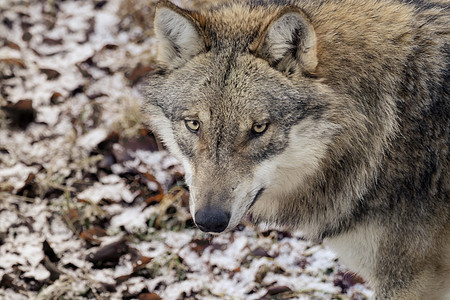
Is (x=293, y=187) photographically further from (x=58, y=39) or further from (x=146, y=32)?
(x=58, y=39)

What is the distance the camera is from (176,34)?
3.46 metres

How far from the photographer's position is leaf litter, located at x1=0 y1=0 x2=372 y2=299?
14.8 ft

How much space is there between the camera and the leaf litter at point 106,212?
4500mm

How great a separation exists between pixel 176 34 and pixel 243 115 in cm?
67

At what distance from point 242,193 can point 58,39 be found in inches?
193

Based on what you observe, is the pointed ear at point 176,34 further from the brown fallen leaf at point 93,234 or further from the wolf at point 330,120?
the brown fallen leaf at point 93,234

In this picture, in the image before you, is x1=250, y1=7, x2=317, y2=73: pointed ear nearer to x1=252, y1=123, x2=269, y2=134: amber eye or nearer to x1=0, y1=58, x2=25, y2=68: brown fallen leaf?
x1=252, y1=123, x2=269, y2=134: amber eye

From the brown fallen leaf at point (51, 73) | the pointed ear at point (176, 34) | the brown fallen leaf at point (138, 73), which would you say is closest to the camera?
the pointed ear at point (176, 34)

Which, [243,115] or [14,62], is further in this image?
[14,62]

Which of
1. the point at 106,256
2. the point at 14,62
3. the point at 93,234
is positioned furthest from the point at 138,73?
the point at 106,256

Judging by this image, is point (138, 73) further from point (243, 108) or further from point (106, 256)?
point (243, 108)

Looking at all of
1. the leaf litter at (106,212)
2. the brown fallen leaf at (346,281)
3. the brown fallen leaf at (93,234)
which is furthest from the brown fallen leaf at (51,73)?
the brown fallen leaf at (346,281)

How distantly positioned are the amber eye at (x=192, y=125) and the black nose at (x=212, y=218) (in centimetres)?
49

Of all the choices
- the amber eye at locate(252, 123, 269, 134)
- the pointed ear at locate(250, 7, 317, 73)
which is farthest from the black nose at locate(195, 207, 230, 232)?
the pointed ear at locate(250, 7, 317, 73)
